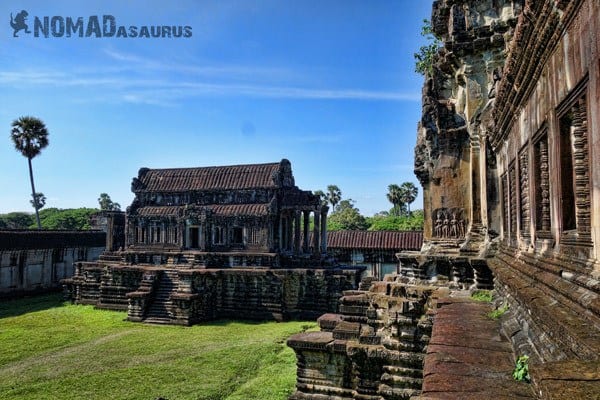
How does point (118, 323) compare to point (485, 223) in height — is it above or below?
below

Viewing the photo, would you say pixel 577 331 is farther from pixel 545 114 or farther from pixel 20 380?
pixel 20 380

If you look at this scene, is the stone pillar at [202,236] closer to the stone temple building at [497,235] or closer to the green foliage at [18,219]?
the stone temple building at [497,235]

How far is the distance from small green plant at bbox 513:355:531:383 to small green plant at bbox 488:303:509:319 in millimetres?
1941

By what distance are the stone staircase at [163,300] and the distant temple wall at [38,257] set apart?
11.8 meters

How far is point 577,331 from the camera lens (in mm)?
2209

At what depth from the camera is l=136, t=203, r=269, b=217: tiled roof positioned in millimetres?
26266

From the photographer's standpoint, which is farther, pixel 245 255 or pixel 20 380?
pixel 245 255

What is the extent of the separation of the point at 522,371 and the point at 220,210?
25.0 metres

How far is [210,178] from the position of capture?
28812 millimetres

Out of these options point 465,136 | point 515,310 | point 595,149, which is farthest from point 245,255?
point 595,149

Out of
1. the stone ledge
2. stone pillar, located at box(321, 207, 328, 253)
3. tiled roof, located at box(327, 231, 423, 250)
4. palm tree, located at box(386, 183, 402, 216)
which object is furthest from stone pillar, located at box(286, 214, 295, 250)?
palm tree, located at box(386, 183, 402, 216)

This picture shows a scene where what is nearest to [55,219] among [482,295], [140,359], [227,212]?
[227,212]

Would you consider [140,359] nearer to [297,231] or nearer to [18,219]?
[297,231]

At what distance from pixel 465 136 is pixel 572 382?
28.0ft
